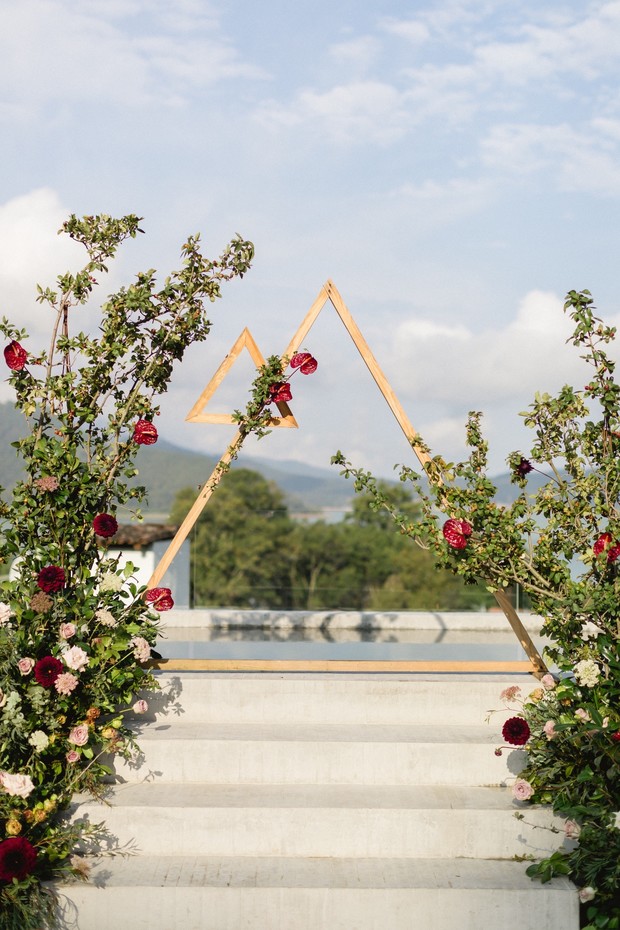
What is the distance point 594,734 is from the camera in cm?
360

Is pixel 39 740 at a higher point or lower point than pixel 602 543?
lower

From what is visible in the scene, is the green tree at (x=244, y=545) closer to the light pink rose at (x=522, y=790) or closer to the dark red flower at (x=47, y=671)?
the dark red flower at (x=47, y=671)

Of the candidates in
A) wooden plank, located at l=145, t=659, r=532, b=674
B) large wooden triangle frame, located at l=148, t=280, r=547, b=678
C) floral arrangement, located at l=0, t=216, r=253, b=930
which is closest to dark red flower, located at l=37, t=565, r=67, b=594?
floral arrangement, located at l=0, t=216, r=253, b=930

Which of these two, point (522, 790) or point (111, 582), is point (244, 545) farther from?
point (522, 790)

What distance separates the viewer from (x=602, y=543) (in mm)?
4168

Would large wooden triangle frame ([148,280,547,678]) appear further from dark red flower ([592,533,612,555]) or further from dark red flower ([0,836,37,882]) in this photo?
dark red flower ([0,836,37,882])

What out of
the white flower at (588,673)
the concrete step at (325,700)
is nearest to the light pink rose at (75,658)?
the concrete step at (325,700)

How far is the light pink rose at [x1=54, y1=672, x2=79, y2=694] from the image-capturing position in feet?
12.1

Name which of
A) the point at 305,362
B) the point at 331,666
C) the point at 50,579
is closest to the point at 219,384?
the point at 305,362

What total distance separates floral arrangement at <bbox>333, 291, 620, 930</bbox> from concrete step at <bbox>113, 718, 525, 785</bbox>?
A: 0.79 feet

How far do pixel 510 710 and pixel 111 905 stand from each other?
1923 millimetres

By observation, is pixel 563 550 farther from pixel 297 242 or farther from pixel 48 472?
pixel 297 242

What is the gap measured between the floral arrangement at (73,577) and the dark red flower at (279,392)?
0.48m

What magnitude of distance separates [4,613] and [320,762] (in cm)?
148
